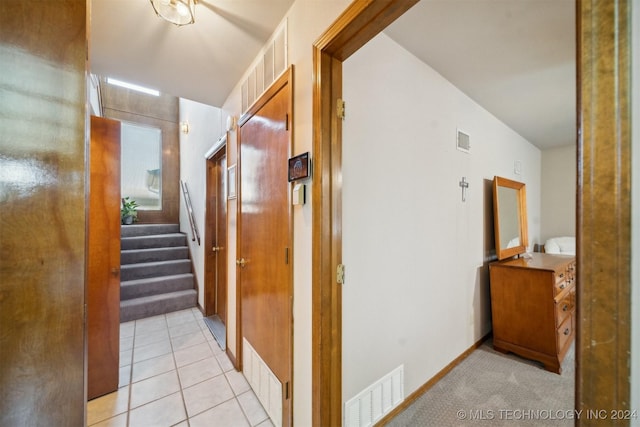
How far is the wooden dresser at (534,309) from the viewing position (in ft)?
6.84

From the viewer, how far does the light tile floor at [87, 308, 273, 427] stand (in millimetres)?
1575

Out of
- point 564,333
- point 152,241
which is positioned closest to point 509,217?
point 564,333

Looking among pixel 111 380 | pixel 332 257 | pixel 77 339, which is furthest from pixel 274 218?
pixel 111 380

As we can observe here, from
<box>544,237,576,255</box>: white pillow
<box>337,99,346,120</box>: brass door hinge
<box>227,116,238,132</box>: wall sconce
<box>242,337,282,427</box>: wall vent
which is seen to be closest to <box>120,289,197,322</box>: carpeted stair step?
<box>242,337,282,427</box>: wall vent

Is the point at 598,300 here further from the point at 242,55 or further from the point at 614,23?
the point at 242,55

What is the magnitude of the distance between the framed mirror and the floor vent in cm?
175

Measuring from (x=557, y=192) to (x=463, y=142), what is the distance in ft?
9.88

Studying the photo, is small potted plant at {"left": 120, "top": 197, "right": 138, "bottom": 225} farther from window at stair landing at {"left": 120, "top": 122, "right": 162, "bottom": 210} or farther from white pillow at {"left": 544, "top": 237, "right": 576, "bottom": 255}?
white pillow at {"left": 544, "top": 237, "right": 576, "bottom": 255}

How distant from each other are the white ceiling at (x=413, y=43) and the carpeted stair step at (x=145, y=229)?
321 centimetres

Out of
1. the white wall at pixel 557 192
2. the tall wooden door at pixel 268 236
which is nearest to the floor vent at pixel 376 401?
the tall wooden door at pixel 268 236

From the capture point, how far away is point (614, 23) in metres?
0.43

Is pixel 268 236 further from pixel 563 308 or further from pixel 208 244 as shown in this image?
pixel 563 308

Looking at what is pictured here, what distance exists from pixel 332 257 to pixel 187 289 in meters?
3.41

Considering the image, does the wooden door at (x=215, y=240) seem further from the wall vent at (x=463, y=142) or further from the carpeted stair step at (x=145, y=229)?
the wall vent at (x=463, y=142)
